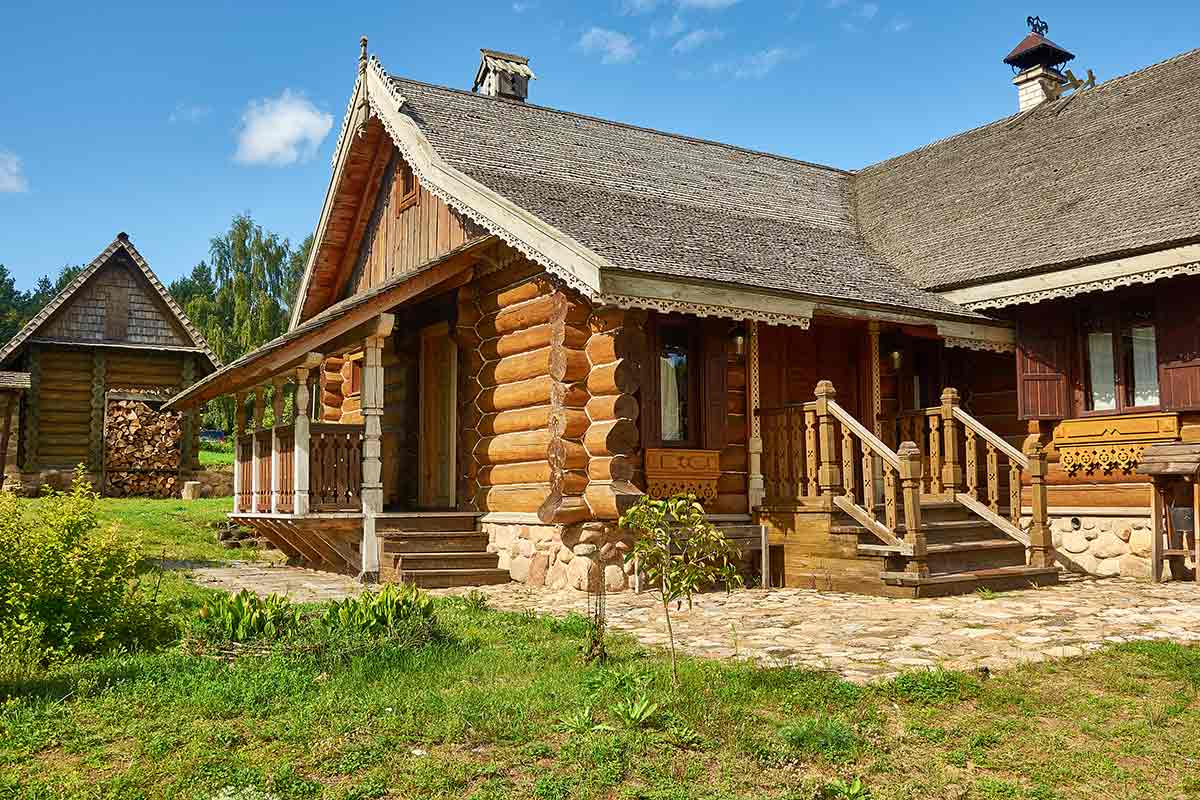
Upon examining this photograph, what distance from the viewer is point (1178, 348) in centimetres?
1248

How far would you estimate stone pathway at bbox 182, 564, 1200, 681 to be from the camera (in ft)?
24.0

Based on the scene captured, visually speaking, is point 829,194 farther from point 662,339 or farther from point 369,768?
point 369,768

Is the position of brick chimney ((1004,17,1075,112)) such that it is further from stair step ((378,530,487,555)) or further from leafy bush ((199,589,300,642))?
leafy bush ((199,589,300,642))

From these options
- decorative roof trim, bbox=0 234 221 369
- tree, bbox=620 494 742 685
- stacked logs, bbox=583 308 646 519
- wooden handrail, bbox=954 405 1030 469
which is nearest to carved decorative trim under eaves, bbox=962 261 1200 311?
wooden handrail, bbox=954 405 1030 469

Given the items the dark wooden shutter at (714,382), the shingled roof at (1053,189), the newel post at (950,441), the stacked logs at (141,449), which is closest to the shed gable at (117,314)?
the stacked logs at (141,449)

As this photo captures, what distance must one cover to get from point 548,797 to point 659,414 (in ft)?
27.0

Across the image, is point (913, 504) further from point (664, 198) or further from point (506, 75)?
point (506, 75)

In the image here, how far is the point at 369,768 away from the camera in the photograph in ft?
16.0

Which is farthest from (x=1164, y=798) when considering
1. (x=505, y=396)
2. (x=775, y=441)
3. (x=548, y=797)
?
(x=505, y=396)

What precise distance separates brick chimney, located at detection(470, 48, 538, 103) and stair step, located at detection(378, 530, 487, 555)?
9009 millimetres

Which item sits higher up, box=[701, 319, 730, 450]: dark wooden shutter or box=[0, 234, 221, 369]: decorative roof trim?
box=[0, 234, 221, 369]: decorative roof trim

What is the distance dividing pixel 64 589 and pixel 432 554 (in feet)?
19.9

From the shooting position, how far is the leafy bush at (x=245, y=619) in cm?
694

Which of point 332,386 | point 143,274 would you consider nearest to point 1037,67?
point 332,386
